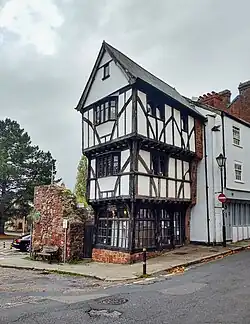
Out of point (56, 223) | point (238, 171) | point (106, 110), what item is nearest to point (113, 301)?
point (56, 223)

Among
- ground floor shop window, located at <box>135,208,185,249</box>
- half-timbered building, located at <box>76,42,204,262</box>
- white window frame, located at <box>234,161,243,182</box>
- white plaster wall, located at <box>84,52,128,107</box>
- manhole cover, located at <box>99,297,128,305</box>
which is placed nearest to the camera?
manhole cover, located at <box>99,297,128,305</box>

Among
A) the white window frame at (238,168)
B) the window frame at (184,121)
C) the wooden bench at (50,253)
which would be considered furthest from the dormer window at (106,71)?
the white window frame at (238,168)

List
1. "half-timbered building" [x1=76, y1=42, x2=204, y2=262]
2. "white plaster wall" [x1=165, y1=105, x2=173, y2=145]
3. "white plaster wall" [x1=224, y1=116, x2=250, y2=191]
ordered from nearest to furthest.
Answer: "half-timbered building" [x1=76, y1=42, x2=204, y2=262] < "white plaster wall" [x1=165, y1=105, x2=173, y2=145] < "white plaster wall" [x1=224, y1=116, x2=250, y2=191]

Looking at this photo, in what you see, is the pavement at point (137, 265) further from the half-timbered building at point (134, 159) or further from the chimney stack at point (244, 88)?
the chimney stack at point (244, 88)

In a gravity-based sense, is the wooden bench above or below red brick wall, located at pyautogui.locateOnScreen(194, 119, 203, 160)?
below

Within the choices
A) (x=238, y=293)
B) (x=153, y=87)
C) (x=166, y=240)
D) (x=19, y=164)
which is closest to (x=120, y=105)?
(x=153, y=87)

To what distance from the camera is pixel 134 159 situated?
16266 millimetres

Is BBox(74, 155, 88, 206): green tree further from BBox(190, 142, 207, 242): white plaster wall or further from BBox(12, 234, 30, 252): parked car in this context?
BBox(190, 142, 207, 242): white plaster wall

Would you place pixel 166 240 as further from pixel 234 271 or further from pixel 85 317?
pixel 85 317

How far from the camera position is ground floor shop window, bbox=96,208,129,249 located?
16766 mm

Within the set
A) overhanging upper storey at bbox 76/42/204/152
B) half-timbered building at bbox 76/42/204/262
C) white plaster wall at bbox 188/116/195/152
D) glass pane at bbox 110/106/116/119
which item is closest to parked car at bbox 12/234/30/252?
half-timbered building at bbox 76/42/204/262

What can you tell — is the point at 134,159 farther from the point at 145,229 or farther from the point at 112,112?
the point at 145,229

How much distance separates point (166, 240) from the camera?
18.4 m

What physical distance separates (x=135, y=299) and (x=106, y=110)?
11.9 metres
